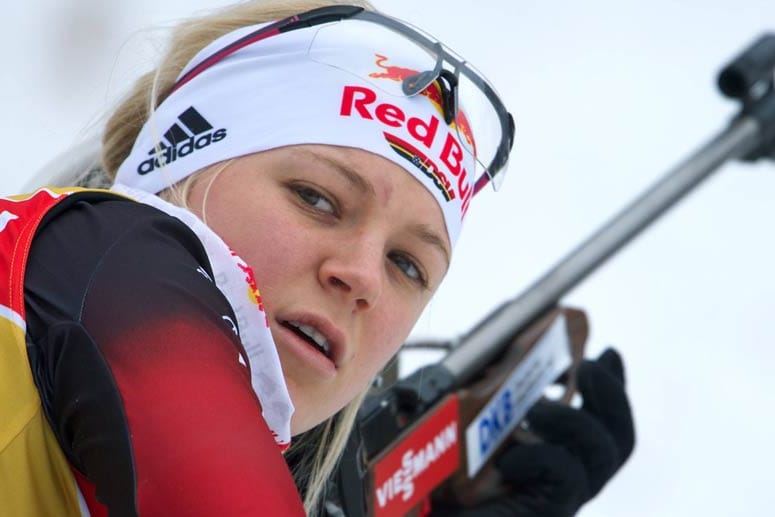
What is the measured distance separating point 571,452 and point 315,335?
783 mm

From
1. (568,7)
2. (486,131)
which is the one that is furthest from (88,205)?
(568,7)

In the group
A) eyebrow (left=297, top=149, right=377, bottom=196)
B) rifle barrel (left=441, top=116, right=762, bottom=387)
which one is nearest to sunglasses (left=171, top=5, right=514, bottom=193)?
eyebrow (left=297, top=149, right=377, bottom=196)

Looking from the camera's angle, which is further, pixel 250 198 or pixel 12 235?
pixel 250 198

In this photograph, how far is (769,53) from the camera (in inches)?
102

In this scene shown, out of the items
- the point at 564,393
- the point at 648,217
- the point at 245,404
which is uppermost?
the point at 245,404

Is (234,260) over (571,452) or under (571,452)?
over

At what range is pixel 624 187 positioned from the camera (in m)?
2.82

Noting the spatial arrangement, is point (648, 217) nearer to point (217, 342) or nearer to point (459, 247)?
point (459, 247)

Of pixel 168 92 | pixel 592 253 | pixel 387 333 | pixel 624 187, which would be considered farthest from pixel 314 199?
pixel 624 187

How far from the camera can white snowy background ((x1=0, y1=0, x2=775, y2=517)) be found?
86.0 inches

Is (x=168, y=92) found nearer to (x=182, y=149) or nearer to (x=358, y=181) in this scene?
(x=182, y=149)

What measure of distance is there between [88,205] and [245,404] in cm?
21

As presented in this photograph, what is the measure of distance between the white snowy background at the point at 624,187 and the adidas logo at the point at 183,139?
27.3 inches

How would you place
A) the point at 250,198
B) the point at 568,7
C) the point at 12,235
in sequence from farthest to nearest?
the point at 568,7 < the point at 250,198 < the point at 12,235
